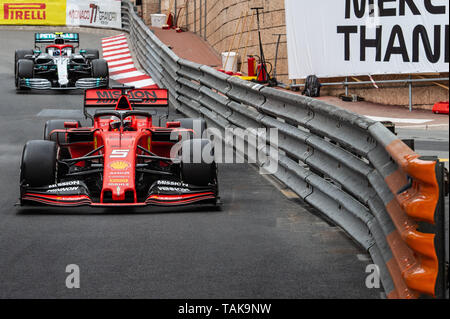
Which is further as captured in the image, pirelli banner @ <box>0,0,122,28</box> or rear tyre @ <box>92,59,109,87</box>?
pirelli banner @ <box>0,0,122,28</box>

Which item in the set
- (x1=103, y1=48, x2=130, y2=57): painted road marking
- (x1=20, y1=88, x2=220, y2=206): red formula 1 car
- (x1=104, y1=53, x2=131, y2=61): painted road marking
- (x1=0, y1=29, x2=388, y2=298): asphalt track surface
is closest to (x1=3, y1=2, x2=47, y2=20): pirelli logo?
(x1=103, y1=48, x2=130, y2=57): painted road marking

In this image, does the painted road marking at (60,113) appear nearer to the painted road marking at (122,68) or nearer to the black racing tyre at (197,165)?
the painted road marking at (122,68)

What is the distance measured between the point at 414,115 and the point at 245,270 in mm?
12265

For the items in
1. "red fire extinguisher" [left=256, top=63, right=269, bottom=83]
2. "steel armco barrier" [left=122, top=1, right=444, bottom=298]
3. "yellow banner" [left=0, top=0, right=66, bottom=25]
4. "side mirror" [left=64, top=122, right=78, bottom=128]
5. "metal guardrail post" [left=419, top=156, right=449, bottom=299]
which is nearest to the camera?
"metal guardrail post" [left=419, top=156, right=449, bottom=299]

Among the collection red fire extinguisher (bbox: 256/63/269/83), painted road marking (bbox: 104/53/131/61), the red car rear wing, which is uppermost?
painted road marking (bbox: 104/53/131/61)

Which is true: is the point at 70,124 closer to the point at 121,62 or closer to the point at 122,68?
the point at 122,68

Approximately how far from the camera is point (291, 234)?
6.41 m

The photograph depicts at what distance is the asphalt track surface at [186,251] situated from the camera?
4.84m

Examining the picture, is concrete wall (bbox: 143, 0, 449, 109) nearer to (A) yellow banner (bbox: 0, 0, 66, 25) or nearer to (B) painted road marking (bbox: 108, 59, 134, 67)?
(B) painted road marking (bbox: 108, 59, 134, 67)

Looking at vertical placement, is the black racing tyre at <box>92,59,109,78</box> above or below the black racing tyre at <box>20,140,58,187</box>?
above

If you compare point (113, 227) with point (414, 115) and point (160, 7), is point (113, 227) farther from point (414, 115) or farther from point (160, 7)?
point (160, 7)

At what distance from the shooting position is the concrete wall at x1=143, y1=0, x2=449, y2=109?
1788 centimetres

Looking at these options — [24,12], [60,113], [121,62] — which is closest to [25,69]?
[60,113]
